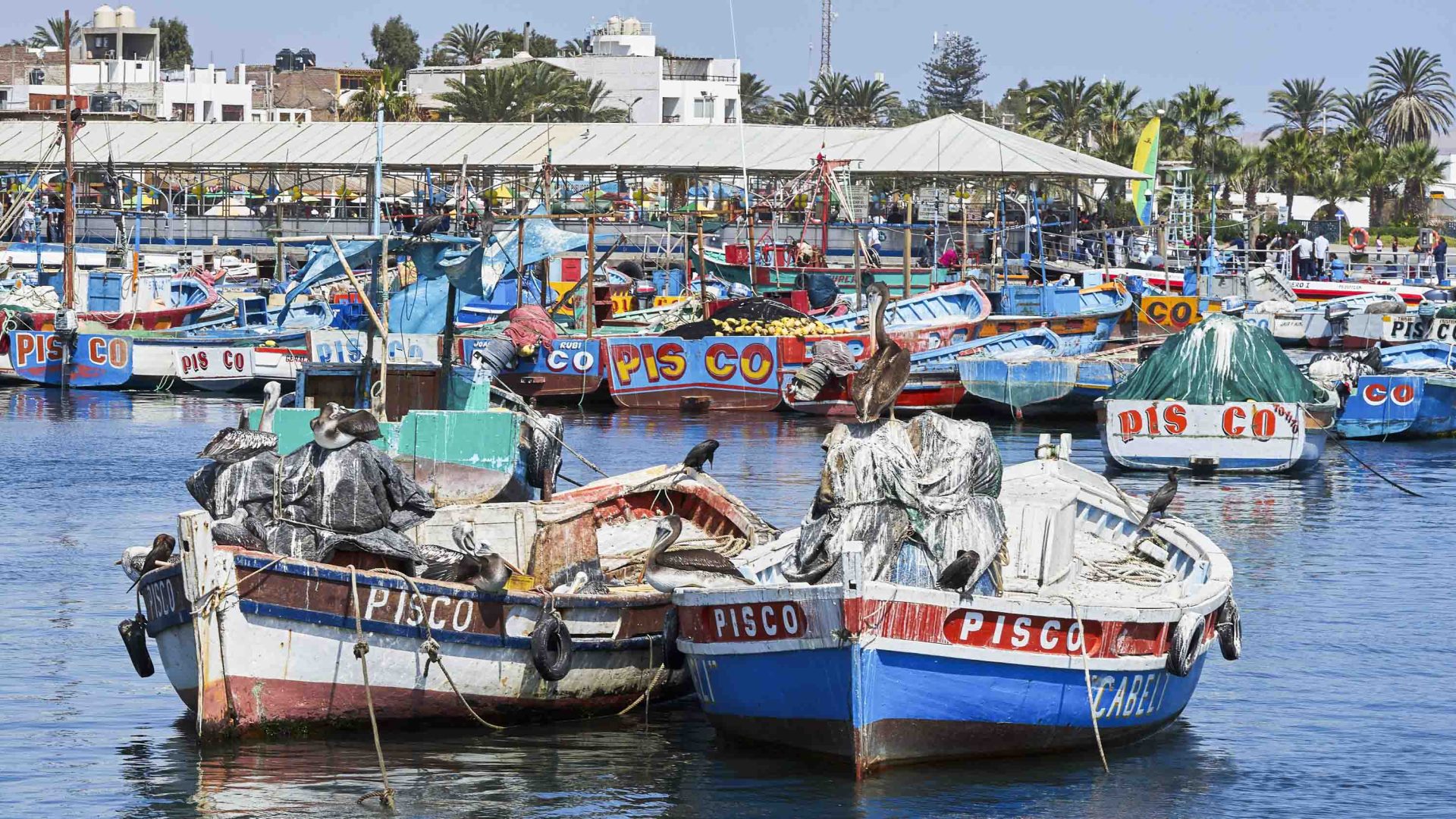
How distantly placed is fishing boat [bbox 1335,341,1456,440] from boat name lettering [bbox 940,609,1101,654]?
25.8m

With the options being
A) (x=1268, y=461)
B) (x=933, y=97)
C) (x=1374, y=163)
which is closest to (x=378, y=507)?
(x=1268, y=461)

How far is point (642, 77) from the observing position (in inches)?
4688

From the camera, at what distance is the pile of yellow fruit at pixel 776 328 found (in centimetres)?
4297

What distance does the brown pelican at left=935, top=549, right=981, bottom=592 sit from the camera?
42.3 ft

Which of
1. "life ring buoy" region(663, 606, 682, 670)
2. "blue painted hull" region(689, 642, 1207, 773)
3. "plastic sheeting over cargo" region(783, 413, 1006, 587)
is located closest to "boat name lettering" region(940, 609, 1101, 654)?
"blue painted hull" region(689, 642, 1207, 773)

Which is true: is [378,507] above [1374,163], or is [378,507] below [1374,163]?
below

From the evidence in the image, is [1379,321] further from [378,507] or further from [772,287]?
[378,507]

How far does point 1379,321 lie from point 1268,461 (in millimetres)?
20203

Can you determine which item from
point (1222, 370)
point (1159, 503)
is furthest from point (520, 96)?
point (1159, 503)

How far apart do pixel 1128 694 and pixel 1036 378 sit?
25623 mm

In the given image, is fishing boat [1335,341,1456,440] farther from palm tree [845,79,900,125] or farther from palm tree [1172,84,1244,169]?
palm tree [845,79,900,125]

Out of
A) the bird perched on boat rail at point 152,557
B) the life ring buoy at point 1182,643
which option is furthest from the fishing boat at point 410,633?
the life ring buoy at point 1182,643

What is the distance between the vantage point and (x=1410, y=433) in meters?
38.2

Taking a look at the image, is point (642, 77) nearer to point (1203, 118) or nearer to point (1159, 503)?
point (1203, 118)
